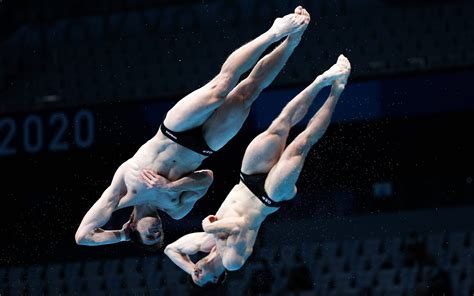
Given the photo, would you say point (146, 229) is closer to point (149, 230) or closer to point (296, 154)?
point (149, 230)

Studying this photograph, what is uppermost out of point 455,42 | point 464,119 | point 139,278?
Result: point 455,42

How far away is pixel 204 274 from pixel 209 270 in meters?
0.06

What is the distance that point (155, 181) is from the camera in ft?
25.6

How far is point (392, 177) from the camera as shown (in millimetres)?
12938

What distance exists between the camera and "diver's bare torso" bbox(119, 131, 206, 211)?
796cm

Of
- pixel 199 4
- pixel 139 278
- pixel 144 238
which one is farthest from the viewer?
pixel 199 4

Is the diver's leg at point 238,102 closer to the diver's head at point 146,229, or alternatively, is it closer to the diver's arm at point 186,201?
the diver's arm at point 186,201

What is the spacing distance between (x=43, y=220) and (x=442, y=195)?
18.8 ft

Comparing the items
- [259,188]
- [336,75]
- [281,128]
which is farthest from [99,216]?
[336,75]

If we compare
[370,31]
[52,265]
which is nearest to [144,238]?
[52,265]

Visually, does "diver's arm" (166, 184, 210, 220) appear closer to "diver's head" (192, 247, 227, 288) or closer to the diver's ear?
the diver's ear

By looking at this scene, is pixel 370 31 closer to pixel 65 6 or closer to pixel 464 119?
pixel 464 119

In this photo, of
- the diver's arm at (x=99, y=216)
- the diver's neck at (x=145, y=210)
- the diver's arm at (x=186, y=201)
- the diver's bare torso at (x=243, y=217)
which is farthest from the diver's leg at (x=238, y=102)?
the diver's arm at (x=99, y=216)

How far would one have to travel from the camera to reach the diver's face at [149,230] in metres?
7.91
